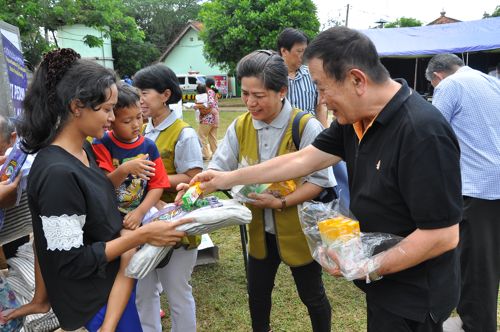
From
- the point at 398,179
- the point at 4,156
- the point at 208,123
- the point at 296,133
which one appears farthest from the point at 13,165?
the point at 208,123

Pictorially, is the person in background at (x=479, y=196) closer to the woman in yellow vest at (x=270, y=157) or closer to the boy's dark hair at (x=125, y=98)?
the woman in yellow vest at (x=270, y=157)

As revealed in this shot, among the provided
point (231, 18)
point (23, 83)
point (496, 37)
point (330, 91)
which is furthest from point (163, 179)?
point (231, 18)

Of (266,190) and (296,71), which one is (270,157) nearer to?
(266,190)

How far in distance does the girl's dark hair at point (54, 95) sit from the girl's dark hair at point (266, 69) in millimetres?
880

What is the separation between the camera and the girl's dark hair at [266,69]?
2.17 m

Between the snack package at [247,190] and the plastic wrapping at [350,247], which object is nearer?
the plastic wrapping at [350,247]

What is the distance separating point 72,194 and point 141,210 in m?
0.61

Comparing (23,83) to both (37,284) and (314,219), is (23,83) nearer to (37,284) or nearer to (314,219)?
(37,284)

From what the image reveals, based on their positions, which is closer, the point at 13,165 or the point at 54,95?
the point at 54,95

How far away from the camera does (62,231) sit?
4.68 feet

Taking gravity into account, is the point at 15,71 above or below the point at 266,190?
above

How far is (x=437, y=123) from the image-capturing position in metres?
1.28

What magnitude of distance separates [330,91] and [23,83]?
10.4 feet

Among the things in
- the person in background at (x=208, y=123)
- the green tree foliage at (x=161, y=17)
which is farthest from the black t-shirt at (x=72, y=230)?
the green tree foliage at (x=161, y=17)
